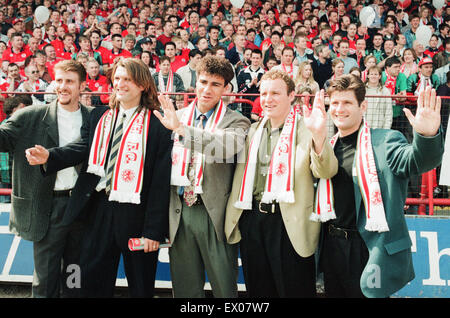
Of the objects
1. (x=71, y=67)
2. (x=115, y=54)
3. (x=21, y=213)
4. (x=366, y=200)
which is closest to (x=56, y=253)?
(x=21, y=213)

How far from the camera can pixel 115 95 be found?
3.46 meters

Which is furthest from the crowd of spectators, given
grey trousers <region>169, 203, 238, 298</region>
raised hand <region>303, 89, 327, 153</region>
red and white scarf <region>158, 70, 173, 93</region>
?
grey trousers <region>169, 203, 238, 298</region>

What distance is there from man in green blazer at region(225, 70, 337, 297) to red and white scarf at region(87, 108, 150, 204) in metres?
0.69

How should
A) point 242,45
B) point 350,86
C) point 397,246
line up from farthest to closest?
point 242,45, point 350,86, point 397,246

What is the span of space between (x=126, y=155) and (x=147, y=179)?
228 millimetres

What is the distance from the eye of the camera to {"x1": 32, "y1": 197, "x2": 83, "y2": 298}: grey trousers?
3.56 metres

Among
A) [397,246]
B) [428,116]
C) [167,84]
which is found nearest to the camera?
[428,116]

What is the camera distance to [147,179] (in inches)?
130

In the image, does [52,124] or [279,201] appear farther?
[52,124]

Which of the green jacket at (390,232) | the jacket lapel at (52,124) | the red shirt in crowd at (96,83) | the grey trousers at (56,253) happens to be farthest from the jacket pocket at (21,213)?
the red shirt in crowd at (96,83)

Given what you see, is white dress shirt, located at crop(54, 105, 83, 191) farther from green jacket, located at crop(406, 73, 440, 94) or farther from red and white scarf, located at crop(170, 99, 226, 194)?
green jacket, located at crop(406, 73, 440, 94)

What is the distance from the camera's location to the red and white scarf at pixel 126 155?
319 centimetres

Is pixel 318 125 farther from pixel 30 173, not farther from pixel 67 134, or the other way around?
pixel 30 173

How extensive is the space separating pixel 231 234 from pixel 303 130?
905mm
